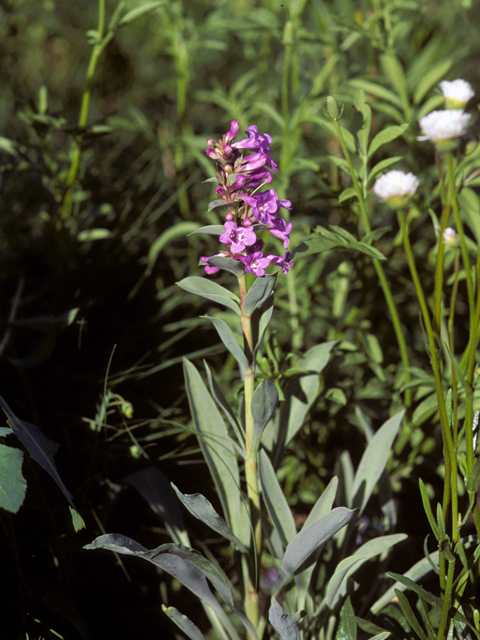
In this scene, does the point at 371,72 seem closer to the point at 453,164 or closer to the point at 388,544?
the point at 453,164

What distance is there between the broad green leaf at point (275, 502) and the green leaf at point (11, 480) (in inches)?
13.7

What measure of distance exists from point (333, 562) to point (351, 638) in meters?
0.15

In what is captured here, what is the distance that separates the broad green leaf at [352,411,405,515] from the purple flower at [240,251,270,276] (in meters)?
0.40

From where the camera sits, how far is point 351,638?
80 centimetres

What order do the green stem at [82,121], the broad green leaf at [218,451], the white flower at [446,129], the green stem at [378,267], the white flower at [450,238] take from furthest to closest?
the green stem at [82,121]
the broad green leaf at [218,451]
the green stem at [378,267]
the white flower at [450,238]
the white flower at [446,129]

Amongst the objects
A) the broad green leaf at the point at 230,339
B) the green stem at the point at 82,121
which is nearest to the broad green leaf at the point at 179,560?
the broad green leaf at the point at 230,339

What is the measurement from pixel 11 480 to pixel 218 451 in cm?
37

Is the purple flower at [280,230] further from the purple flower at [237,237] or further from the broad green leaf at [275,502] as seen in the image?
the broad green leaf at [275,502]

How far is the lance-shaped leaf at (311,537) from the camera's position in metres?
0.71

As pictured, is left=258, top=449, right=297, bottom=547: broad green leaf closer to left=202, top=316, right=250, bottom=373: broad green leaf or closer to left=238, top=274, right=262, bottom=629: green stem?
left=238, top=274, right=262, bottom=629: green stem

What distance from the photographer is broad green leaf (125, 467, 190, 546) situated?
36.0 inches

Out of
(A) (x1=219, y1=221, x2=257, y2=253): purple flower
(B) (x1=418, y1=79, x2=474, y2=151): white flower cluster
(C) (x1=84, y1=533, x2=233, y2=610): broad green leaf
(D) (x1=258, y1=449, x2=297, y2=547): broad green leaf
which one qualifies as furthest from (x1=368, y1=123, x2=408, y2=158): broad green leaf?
(C) (x1=84, y1=533, x2=233, y2=610): broad green leaf

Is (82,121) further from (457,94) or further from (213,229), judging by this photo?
(457,94)

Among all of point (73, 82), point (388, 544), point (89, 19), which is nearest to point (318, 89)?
point (388, 544)
